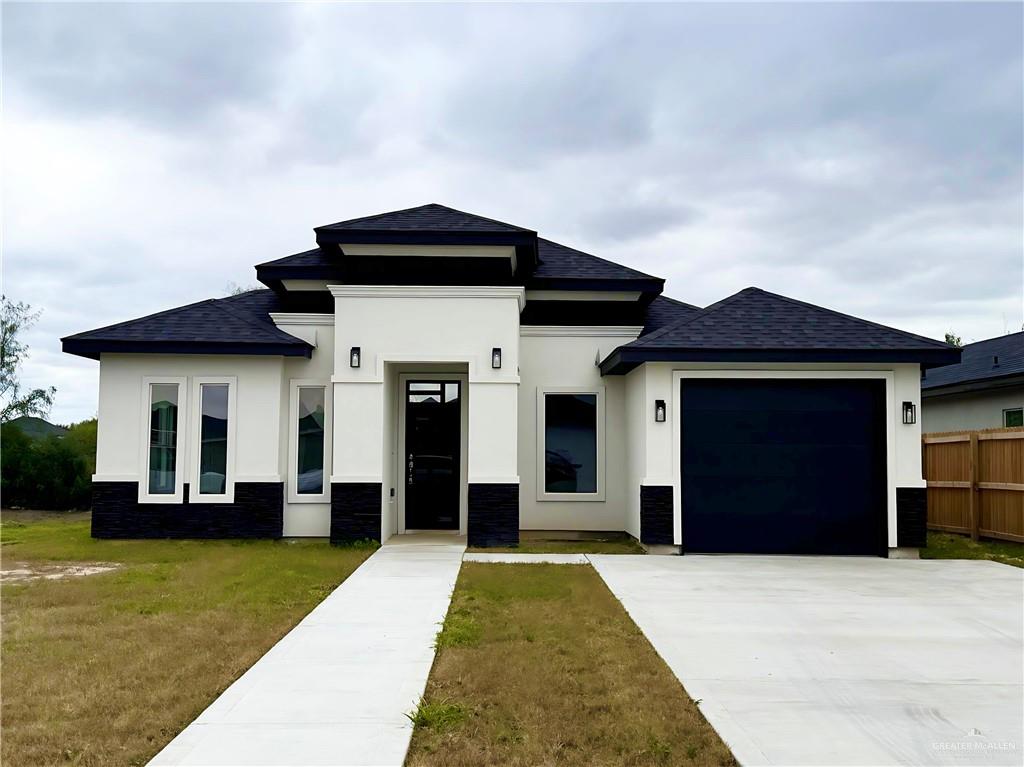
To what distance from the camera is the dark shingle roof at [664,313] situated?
46.2 feet

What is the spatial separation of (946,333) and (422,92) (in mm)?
42213

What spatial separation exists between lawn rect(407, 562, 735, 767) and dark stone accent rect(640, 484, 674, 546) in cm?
390

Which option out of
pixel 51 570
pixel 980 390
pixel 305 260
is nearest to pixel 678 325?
pixel 305 260

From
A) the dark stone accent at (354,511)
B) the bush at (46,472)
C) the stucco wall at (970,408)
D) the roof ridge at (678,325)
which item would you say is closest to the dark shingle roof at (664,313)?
the roof ridge at (678,325)

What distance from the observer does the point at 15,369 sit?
77.9 feet

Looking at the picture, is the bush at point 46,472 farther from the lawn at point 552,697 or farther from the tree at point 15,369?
the lawn at point 552,697

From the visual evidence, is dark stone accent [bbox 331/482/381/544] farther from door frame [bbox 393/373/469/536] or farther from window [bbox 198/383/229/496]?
window [bbox 198/383/229/496]

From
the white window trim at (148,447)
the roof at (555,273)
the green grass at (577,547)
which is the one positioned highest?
the roof at (555,273)

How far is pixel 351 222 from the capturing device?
12.4 m

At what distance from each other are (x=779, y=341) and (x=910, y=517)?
311 cm

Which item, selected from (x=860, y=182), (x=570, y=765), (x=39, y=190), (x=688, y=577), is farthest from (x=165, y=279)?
(x=570, y=765)

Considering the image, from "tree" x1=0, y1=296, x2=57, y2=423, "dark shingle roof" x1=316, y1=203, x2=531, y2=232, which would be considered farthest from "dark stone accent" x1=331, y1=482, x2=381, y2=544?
"tree" x1=0, y1=296, x2=57, y2=423

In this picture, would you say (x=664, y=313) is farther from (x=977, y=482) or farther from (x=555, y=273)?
(x=977, y=482)

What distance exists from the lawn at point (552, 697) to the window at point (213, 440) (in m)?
6.34
